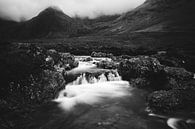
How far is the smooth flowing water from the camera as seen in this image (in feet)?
84.1

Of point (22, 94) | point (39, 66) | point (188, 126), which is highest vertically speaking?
point (39, 66)

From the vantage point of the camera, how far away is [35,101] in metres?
29.6

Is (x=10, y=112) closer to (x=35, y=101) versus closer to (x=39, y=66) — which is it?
(x=35, y=101)

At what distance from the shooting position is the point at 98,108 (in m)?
30.3

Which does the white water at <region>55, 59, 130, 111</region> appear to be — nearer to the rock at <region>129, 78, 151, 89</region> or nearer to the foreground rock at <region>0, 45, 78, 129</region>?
the rock at <region>129, 78, 151, 89</region>

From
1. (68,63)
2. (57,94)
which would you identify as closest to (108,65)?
(68,63)

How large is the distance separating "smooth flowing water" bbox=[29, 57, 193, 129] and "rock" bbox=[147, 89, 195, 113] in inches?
45.1

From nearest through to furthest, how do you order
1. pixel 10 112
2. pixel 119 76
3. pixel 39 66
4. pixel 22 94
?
pixel 10 112 < pixel 22 94 < pixel 39 66 < pixel 119 76

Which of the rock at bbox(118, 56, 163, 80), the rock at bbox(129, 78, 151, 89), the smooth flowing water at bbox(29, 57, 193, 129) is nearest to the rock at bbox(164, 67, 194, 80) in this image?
the rock at bbox(118, 56, 163, 80)

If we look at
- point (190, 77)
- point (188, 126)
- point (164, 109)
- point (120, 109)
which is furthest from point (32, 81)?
point (190, 77)

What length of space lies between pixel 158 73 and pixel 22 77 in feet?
59.4

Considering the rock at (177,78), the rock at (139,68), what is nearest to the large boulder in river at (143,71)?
the rock at (139,68)

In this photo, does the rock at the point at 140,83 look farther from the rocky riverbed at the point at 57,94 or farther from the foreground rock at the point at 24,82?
the foreground rock at the point at 24,82

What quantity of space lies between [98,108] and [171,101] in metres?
7.76
